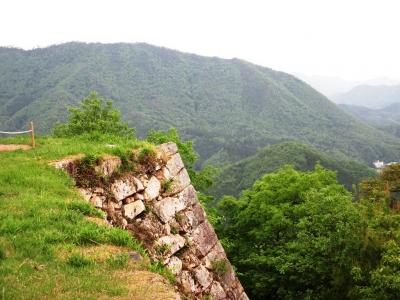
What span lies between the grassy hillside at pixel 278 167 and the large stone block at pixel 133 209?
109 m

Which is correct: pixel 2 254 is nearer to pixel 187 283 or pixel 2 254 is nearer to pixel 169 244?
pixel 169 244

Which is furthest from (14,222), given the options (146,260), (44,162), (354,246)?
(354,246)

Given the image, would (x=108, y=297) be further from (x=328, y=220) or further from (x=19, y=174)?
(x=328, y=220)

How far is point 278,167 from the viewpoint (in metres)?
134

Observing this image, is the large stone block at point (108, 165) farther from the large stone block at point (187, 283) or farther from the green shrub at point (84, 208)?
the large stone block at point (187, 283)

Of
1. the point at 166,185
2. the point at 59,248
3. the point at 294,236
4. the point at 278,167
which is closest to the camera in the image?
the point at 59,248

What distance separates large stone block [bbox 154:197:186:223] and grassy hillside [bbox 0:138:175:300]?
334 centimetres

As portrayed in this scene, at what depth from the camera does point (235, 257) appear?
3008 cm

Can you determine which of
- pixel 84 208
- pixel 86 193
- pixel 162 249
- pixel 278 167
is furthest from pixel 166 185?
pixel 278 167

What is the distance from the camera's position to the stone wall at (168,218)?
47.2 feet

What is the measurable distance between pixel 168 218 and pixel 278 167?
121 meters

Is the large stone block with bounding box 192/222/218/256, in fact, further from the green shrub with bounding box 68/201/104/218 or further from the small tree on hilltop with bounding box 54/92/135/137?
the small tree on hilltop with bounding box 54/92/135/137

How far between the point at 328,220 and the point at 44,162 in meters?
14.2

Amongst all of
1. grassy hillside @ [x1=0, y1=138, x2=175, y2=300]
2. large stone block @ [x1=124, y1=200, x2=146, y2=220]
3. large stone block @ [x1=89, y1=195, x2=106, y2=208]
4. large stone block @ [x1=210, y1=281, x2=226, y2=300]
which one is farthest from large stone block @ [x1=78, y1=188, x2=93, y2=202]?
large stone block @ [x1=210, y1=281, x2=226, y2=300]
